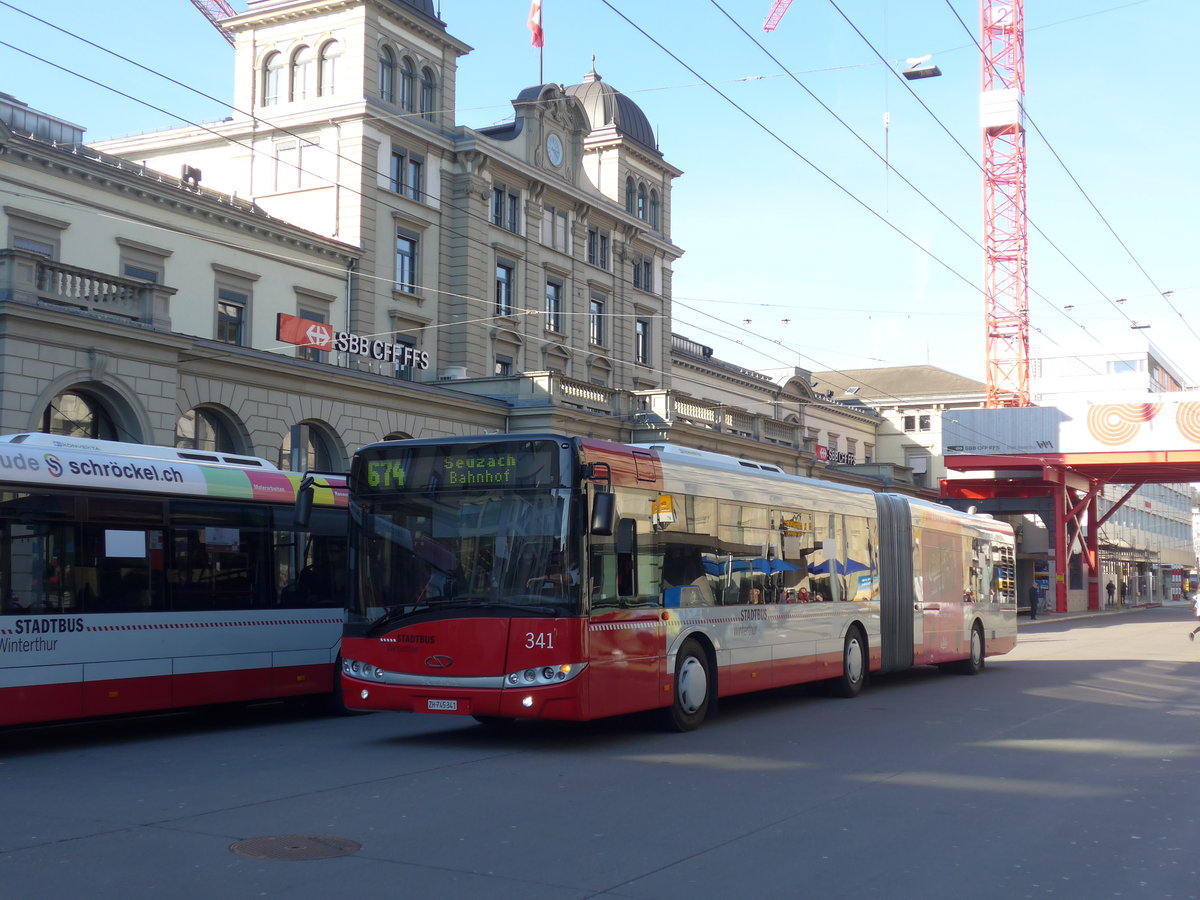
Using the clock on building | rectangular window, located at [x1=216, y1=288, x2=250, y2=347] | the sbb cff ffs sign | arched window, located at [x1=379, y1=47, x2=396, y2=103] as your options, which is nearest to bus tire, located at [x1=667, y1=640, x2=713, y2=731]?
the sbb cff ffs sign

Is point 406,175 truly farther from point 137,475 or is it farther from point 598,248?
point 137,475

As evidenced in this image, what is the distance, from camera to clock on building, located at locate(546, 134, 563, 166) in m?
48.6

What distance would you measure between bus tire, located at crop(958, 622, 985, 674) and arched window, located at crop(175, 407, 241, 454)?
16.6 metres

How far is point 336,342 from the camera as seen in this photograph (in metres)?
32.9

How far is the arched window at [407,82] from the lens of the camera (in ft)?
140

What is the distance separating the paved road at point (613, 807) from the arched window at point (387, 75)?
3035 centimetres

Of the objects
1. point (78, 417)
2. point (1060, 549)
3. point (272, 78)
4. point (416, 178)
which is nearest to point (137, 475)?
point (78, 417)

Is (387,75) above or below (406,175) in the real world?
above

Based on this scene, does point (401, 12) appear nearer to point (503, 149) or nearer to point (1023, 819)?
point (503, 149)

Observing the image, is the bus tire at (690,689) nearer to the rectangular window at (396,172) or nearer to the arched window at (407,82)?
the rectangular window at (396,172)

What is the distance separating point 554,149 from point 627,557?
3831 cm

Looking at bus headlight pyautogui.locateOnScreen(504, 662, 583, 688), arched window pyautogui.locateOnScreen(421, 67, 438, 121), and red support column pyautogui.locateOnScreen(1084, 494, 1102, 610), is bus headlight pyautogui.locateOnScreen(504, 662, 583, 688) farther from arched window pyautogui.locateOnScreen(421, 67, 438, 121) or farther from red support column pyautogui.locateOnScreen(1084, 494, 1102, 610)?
red support column pyautogui.locateOnScreen(1084, 494, 1102, 610)

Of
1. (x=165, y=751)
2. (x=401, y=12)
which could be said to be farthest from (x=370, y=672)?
(x=401, y=12)

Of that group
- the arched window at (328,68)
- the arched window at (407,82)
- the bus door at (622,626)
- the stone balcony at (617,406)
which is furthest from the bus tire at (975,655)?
the arched window at (328,68)
